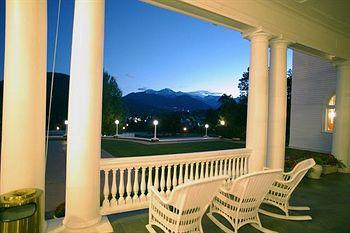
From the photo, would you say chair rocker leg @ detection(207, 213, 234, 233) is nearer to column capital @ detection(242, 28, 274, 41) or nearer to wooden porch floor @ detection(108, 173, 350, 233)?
wooden porch floor @ detection(108, 173, 350, 233)

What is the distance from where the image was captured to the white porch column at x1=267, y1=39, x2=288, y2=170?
17.9 ft

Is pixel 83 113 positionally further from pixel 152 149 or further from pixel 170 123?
pixel 170 123

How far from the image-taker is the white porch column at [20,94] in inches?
110

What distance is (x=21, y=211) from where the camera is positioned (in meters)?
2.53

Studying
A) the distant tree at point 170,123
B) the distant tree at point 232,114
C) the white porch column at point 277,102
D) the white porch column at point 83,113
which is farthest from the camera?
the distant tree at point 170,123

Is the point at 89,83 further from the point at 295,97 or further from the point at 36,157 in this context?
the point at 295,97

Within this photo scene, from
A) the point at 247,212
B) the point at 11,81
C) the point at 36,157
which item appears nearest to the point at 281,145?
the point at 247,212

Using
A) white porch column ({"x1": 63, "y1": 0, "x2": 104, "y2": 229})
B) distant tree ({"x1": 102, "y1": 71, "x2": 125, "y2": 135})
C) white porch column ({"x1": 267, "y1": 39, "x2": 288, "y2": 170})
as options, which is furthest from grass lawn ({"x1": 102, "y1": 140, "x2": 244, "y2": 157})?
distant tree ({"x1": 102, "y1": 71, "x2": 125, "y2": 135})

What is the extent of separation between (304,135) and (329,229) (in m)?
10.4

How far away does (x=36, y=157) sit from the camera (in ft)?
9.89

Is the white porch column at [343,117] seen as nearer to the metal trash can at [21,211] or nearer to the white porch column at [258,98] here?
the white porch column at [258,98]

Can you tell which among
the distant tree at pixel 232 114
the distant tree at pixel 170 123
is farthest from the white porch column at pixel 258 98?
the distant tree at pixel 170 123

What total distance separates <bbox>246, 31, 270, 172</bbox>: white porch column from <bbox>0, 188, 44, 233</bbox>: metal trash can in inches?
165

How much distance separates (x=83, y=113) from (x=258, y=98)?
3.61 meters
